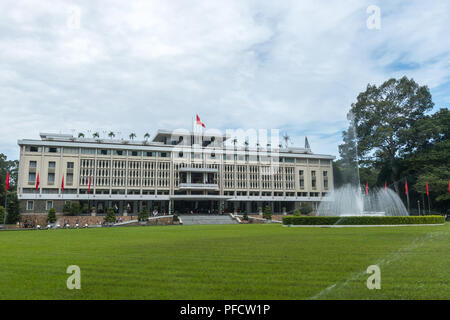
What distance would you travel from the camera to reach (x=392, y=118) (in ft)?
183

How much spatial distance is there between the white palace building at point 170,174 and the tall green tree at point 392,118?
22169 millimetres

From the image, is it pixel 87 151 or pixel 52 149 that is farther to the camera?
pixel 87 151

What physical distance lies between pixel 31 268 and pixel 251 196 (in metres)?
65.6

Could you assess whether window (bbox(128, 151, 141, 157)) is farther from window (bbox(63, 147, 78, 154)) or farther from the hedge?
the hedge

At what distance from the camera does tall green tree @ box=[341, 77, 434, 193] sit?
54.7m

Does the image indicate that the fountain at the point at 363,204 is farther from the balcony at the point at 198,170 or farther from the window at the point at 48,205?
the window at the point at 48,205

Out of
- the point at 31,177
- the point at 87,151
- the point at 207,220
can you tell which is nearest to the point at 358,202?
the point at 207,220

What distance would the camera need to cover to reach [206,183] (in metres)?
72.3

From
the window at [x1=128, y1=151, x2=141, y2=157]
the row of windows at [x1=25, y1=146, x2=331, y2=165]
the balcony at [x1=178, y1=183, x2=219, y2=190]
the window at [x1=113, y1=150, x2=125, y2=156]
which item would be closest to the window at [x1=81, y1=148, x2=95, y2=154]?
the row of windows at [x1=25, y1=146, x2=331, y2=165]

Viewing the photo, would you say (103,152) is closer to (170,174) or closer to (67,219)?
(170,174)

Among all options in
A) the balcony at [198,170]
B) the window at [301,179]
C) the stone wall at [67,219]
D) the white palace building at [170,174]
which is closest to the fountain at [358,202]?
the window at [301,179]

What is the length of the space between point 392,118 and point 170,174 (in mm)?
42125
